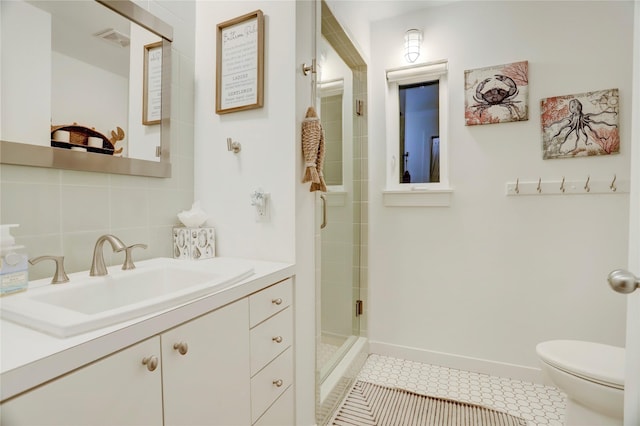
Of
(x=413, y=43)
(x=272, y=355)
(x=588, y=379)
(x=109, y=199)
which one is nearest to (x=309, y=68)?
(x=109, y=199)

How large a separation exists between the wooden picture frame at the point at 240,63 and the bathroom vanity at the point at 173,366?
2.50ft

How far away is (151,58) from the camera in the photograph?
1.35m

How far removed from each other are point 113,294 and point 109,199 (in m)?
0.38

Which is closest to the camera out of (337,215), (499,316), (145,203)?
(145,203)

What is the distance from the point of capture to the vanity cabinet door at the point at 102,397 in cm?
52

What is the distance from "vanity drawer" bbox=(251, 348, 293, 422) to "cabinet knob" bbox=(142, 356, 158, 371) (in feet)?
1.42

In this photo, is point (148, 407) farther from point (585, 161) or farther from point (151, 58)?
point (585, 161)

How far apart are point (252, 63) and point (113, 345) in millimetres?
1230

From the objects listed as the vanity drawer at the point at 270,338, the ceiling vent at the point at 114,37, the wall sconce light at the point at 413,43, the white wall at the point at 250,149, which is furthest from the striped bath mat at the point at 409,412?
the wall sconce light at the point at 413,43

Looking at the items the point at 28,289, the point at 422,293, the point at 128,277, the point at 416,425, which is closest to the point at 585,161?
the point at 422,293

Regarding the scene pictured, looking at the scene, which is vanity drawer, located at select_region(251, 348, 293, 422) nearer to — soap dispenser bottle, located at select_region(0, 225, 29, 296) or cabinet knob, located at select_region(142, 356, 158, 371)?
cabinet knob, located at select_region(142, 356, 158, 371)

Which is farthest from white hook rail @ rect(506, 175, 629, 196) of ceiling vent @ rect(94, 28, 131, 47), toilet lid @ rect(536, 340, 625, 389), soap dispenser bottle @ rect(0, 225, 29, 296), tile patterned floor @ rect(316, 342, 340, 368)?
soap dispenser bottle @ rect(0, 225, 29, 296)

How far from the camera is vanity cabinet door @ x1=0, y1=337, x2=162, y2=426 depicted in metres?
0.52

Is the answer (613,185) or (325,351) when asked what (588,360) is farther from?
(325,351)
